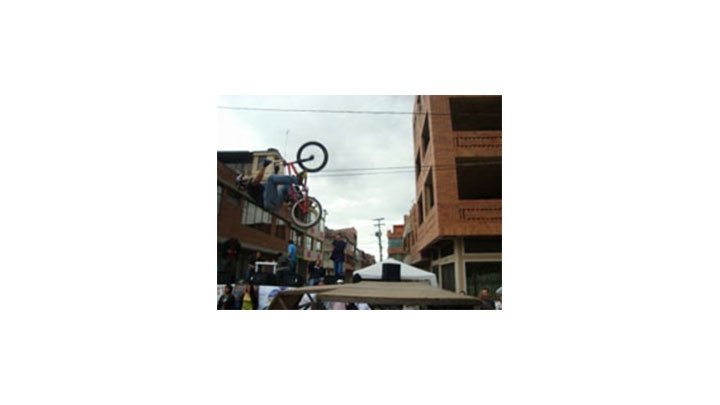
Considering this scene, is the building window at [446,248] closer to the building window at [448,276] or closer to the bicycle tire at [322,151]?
the building window at [448,276]

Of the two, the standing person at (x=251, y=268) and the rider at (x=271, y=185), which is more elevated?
the rider at (x=271, y=185)

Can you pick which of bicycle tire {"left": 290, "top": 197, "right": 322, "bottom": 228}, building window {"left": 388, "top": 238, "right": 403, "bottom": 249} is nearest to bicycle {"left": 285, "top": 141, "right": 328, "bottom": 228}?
bicycle tire {"left": 290, "top": 197, "right": 322, "bottom": 228}

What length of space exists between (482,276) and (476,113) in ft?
8.12

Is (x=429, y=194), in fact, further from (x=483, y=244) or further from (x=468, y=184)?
(x=483, y=244)

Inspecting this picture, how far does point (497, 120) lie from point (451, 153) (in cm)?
129

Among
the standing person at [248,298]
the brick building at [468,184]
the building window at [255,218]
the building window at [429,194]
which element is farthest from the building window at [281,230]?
the brick building at [468,184]

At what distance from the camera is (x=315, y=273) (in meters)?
5.55

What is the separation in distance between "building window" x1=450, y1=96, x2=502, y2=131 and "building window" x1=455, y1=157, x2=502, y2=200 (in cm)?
50

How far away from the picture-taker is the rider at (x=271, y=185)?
15.3ft

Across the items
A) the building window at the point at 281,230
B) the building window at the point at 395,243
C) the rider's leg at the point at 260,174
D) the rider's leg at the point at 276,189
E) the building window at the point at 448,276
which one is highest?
the rider's leg at the point at 260,174

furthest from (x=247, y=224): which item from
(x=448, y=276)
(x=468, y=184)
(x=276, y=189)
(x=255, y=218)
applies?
(x=468, y=184)

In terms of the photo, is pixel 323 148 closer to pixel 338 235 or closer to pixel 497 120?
pixel 338 235

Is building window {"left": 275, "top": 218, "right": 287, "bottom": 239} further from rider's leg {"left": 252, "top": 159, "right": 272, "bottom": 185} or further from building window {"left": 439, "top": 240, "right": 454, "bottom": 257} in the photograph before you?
building window {"left": 439, "top": 240, "right": 454, "bottom": 257}

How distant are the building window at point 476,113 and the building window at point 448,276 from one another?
244cm
